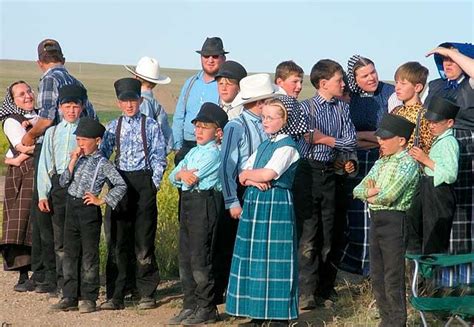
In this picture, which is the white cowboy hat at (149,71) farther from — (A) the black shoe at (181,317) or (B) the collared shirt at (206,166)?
(A) the black shoe at (181,317)

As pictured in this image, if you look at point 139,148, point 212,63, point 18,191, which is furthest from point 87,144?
point 18,191

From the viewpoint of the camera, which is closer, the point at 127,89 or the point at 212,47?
the point at 127,89

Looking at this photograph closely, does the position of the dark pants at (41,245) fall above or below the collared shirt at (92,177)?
below

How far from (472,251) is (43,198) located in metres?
3.67

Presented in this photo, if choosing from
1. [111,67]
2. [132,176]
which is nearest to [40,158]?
[132,176]

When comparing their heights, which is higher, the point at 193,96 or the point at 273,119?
the point at 193,96

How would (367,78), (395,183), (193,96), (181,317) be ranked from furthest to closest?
(193,96) < (367,78) < (181,317) < (395,183)

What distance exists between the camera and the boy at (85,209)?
907 centimetres

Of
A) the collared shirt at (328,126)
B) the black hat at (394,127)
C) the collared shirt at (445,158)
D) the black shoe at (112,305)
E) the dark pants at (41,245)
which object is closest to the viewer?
the black hat at (394,127)

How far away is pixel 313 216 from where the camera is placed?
9125mm

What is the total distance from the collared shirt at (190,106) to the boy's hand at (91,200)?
3.66 feet

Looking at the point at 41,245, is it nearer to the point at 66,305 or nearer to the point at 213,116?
the point at 66,305

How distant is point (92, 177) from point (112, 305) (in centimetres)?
112

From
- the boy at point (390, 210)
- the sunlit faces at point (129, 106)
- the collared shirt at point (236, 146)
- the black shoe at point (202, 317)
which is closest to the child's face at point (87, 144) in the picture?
the sunlit faces at point (129, 106)
